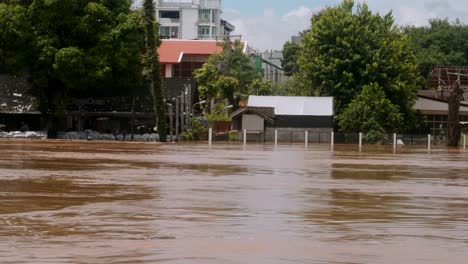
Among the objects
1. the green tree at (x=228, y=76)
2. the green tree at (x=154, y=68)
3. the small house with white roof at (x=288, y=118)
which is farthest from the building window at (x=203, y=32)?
the green tree at (x=154, y=68)

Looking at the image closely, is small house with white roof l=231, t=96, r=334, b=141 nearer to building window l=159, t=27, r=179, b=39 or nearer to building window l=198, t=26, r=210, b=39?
building window l=159, t=27, r=179, b=39

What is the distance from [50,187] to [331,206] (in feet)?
18.1

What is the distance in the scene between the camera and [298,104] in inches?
2549

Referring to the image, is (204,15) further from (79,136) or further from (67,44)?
(67,44)

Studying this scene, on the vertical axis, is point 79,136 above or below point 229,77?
below

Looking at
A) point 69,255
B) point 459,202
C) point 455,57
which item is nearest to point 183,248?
point 69,255

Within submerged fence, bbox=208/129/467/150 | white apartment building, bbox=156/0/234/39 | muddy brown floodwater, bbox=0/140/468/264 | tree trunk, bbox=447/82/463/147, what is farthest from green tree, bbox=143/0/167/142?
white apartment building, bbox=156/0/234/39

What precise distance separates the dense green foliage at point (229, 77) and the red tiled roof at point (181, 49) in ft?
36.4

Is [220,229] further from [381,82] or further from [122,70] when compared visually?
[381,82]

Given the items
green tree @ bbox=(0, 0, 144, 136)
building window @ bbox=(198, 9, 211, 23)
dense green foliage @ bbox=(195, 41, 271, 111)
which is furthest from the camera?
building window @ bbox=(198, 9, 211, 23)

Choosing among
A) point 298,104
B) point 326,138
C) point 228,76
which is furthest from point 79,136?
point 228,76

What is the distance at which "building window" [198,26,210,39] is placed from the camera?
119 meters

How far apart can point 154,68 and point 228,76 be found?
57.6 feet

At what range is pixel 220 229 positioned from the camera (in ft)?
32.3
